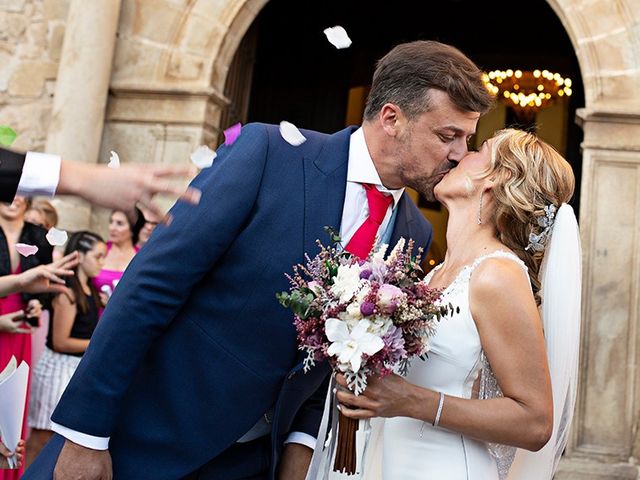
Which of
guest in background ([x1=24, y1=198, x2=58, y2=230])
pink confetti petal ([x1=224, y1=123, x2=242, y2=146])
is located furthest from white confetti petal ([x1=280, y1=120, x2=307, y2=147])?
guest in background ([x1=24, y1=198, x2=58, y2=230])

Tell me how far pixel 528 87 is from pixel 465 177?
8937 millimetres

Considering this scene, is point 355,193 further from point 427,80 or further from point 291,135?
point 427,80

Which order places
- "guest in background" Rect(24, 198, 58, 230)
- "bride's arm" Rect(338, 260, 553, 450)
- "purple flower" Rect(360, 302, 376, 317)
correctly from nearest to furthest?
"purple flower" Rect(360, 302, 376, 317) < "bride's arm" Rect(338, 260, 553, 450) < "guest in background" Rect(24, 198, 58, 230)

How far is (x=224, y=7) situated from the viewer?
309 inches

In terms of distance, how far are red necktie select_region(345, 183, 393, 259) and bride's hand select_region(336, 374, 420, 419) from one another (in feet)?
1.58

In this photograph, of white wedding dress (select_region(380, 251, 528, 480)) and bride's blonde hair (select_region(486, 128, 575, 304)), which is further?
bride's blonde hair (select_region(486, 128, 575, 304))

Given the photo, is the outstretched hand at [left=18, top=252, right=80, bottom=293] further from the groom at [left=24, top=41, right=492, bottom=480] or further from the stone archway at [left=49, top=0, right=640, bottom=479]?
the stone archway at [left=49, top=0, right=640, bottom=479]

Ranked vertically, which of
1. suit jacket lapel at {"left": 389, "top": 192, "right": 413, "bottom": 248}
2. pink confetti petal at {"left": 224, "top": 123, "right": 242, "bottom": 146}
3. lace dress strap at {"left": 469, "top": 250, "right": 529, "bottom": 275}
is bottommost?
lace dress strap at {"left": 469, "top": 250, "right": 529, "bottom": 275}

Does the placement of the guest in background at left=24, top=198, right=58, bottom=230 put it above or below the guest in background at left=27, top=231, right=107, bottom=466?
above

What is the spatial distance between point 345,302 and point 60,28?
252 inches

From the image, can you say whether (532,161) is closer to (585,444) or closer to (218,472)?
(218,472)

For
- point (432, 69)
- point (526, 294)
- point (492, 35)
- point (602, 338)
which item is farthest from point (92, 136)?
point (492, 35)

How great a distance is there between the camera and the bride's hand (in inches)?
101

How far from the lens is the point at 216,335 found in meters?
2.74
